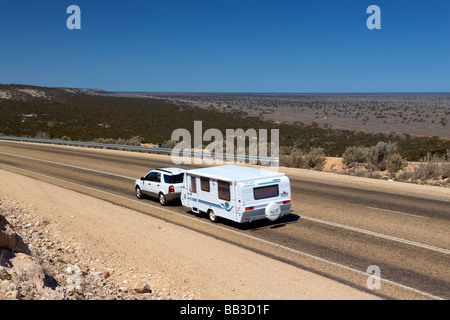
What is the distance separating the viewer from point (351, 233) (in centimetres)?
1304

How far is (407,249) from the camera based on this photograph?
37.6ft

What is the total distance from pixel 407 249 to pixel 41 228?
1101 cm

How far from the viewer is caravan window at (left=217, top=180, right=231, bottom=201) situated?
13.6 m

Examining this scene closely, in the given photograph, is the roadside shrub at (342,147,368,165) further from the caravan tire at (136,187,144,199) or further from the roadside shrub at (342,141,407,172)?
the caravan tire at (136,187,144,199)

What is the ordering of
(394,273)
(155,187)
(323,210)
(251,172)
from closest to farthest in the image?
1. (394,273)
2. (251,172)
3. (323,210)
4. (155,187)

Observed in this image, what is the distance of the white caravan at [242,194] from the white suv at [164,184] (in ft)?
7.40

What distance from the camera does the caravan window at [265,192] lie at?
531 inches

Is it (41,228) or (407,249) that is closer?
(407,249)

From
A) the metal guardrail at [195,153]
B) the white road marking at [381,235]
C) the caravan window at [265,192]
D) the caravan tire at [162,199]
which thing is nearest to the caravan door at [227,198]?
the caravan window at [265,192]

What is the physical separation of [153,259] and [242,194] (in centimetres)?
368

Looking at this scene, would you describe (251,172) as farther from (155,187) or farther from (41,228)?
(41,228)

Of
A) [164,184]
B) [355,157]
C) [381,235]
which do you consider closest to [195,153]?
[355,157]

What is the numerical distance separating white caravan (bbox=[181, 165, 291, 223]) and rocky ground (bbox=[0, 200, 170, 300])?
14.5 feet
